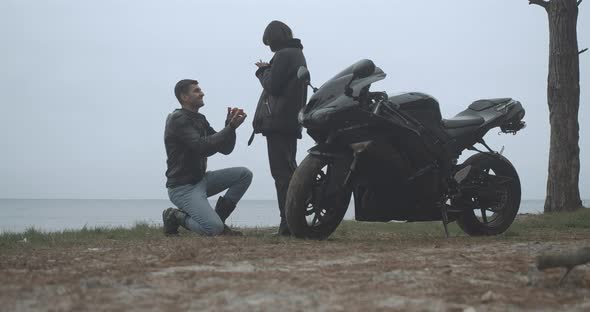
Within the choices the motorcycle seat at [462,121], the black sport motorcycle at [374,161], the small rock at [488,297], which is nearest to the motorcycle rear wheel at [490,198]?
the black sport motorcycle at [374,161]

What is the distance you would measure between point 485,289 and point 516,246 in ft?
7.05

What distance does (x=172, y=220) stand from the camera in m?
6.36

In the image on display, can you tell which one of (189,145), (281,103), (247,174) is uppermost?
(281,103)

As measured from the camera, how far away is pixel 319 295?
8.16 feet

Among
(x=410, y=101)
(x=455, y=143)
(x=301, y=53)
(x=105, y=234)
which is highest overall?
(x=301, y=53)

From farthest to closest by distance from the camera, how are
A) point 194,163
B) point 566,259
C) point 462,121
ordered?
point 194,163
point 462,121
point 566,259

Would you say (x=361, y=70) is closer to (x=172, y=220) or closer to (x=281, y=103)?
(x=281, y=103)

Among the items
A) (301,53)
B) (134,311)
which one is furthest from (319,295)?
(301,53)

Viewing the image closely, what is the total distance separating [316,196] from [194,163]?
5.65 feet

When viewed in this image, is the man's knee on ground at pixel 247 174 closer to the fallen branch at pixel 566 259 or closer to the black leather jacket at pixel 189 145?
the black leather jacket at pixel 189 145

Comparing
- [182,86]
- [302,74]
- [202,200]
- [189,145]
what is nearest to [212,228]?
[202,200]

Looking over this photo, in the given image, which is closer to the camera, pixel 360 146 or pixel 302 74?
pixel 360 146

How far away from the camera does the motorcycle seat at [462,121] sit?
579 cm

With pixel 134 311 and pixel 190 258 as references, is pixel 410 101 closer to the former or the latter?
pixel 190 258
